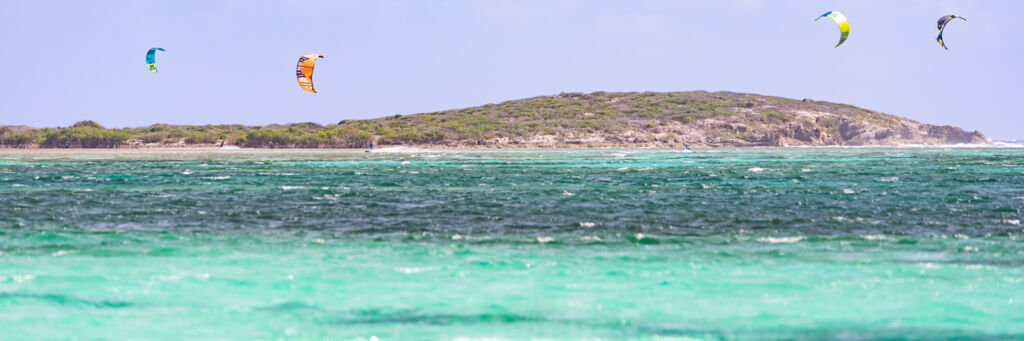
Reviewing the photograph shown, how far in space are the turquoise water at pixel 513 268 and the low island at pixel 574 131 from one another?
125139 mm

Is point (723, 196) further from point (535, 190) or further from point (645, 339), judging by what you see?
point (645, 339)

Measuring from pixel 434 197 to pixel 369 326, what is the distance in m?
17.2

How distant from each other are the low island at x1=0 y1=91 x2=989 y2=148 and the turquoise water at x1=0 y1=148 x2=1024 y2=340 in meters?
125

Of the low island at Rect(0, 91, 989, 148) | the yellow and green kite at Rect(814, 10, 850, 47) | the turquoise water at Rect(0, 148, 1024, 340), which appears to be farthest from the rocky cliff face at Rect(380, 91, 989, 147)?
the turquoise water at Rect(0, 148, 1024, 340)

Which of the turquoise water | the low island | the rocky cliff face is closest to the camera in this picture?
the turquoise water

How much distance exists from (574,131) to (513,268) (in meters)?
151

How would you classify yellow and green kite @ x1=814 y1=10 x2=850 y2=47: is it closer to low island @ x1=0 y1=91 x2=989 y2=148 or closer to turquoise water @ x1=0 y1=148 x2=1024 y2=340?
turquoise water @ x1=0 y1=148 x2=1024 y2=340

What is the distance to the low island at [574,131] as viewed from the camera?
14862cm

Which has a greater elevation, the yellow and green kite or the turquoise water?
the yellow and green kite

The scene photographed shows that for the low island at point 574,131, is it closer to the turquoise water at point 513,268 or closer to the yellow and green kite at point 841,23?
the yellow and green kite at point 841,23

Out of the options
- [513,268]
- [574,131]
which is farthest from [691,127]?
[513,268]

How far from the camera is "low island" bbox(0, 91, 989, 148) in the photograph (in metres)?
149

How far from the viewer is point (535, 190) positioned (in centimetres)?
2964

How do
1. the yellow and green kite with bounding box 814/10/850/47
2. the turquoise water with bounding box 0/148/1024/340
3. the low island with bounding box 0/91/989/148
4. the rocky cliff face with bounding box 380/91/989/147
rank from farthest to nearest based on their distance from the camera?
the rocky cliff face with bounding box 380/91/989/147, the low island with bounding box 0/91/989/148, the yellow and green kite with bounding box 814/10/850/47, the turquoise water with bounding box 0/148/1024/340
